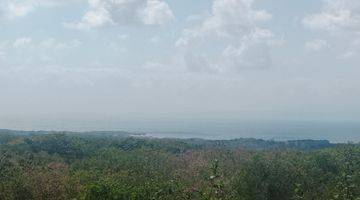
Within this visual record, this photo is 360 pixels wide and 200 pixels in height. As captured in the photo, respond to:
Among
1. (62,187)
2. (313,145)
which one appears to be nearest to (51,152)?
(62,187)

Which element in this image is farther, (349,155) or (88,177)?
(349,155)

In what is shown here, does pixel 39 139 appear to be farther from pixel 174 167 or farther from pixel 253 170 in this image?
pixel 253 170

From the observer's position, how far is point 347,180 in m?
8.96

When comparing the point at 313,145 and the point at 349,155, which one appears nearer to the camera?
the point at 349,155

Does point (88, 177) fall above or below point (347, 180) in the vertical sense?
below

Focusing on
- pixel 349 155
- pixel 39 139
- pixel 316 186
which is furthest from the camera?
pixel 39 139

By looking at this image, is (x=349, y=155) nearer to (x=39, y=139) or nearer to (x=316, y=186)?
(x=316, y=186)

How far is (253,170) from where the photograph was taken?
51.2 metres

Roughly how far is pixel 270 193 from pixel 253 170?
3022 mm

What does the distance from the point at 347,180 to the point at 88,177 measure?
129 feet

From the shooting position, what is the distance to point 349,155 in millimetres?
66875

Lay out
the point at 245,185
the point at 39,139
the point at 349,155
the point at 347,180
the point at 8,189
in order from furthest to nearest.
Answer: the point at 39,139, the point at 349,155, the point at 245,185, the point at 8,189, the point at 347,180

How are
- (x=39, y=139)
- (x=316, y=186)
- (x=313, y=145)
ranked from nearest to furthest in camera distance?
(x=316, y=186), (x=39, y=139), (x=313, y=145)

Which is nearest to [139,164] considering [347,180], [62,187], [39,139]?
[62,187]
